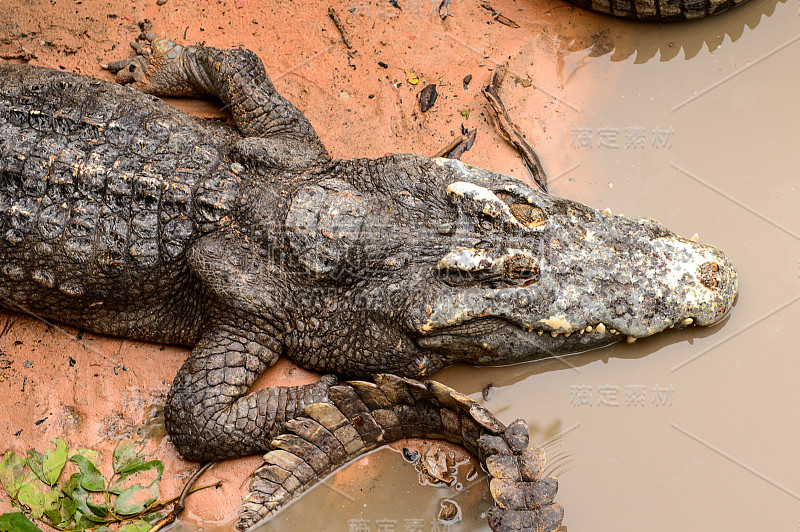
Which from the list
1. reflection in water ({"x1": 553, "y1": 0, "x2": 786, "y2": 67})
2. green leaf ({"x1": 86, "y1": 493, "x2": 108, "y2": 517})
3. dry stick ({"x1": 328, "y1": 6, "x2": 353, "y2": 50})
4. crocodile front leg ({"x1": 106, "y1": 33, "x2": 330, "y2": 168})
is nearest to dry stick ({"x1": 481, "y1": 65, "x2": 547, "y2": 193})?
reflection in water ({"x1": 553, "y1": 0, "x2": 786, "y2": 67})

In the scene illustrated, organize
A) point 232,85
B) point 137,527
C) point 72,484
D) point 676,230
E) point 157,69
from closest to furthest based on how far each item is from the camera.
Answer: point 137,527 < point 72,484 < point 676,230 < point 232,85 < point 157,69

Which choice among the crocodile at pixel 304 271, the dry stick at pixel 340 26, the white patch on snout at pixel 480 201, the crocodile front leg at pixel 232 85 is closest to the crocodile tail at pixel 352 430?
the crocodile at pixel 304 271

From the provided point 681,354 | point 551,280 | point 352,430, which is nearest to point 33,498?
point 352,430

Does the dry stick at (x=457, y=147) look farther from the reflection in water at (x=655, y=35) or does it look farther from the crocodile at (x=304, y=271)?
the reflection in water at (x=655, y=35)

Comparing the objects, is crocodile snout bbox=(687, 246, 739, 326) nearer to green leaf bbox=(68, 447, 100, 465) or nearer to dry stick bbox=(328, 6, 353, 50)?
dry stick bbox=(328, 6, 353, 50)

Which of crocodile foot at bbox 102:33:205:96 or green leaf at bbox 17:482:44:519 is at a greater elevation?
crocodile foot at bbox 102:33:205:96

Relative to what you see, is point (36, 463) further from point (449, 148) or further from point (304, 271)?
point (449, 148)

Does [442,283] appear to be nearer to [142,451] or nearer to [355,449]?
[355,449]
